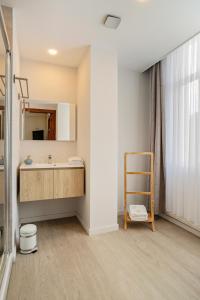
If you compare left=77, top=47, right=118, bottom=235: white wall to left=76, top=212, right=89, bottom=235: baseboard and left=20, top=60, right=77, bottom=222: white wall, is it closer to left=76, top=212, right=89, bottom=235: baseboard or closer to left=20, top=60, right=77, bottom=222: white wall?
left=76, top=212, right=89, bottom=235: baseboard

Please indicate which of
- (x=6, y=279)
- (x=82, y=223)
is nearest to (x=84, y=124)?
(x=82, y=223)

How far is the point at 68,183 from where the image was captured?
2.81 metres

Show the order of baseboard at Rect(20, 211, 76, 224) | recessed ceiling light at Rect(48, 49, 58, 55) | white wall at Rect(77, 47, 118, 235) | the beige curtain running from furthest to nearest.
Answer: the beige curtain
baseboard at Rect(20, 211, 76, 224)
recessed ceiling light at Rect(48, 49, 58, 55)
white wall at Rect(77, 47, 118, 235)

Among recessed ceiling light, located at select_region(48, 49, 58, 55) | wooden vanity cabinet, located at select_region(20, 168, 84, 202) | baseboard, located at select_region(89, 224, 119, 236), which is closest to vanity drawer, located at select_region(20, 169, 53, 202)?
wooden vanity cabinet, located at select_region(20, 168, 84, 202)

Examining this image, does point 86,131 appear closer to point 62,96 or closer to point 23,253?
point 62,96

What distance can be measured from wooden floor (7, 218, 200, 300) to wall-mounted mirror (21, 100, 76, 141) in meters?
1.46

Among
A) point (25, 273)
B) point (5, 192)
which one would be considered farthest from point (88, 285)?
point (5, 192)

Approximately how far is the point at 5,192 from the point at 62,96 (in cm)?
193

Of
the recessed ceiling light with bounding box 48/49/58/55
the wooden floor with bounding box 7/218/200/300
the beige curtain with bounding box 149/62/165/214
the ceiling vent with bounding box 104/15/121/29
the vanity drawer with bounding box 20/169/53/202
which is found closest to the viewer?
the wooden floor with bounding box 7/218/200/300

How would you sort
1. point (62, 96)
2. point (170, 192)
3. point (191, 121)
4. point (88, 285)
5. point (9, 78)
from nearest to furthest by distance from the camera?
point (88, 285)
point (9, 78)
point (191, 121)
point (170, 192)
point (62, 96)

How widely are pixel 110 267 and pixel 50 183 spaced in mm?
1328

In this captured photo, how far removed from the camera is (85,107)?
9.42ft

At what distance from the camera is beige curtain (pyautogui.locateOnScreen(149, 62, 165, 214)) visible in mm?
3246

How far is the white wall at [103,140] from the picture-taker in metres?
2.70
